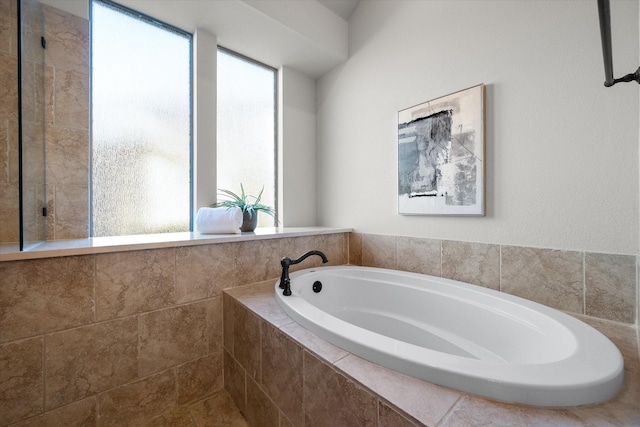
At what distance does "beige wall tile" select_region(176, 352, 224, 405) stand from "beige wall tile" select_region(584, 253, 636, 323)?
6.01 ft

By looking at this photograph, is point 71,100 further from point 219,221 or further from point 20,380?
point 20,380

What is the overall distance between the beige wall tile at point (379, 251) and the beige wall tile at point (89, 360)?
59.9 inches

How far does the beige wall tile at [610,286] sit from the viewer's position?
1.07 metres

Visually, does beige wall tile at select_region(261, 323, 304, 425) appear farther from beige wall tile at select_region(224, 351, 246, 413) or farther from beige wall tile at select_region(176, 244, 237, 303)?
beige wall tile at select_region(176, 244, 237, 303)

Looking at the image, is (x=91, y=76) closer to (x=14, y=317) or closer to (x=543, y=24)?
(x=14, y=317)

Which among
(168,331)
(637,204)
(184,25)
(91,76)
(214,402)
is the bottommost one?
(214,402)

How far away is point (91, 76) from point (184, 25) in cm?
73

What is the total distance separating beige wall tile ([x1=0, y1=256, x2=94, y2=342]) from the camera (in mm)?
968

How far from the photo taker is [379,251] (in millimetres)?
1983

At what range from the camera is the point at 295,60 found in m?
2.32

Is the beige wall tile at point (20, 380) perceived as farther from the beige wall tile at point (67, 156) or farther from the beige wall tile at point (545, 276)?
the beige wall tile at point (545, 276)

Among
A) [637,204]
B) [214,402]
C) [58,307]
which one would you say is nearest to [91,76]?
[58,307]

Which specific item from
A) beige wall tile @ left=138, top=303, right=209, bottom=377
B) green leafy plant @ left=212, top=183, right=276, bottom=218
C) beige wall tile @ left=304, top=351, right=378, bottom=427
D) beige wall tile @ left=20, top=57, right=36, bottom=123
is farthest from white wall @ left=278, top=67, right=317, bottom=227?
beige wall tile @ left=304, top=351, right=378, bottom=427

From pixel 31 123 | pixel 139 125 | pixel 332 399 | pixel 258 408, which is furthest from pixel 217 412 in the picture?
pixel 139 125
